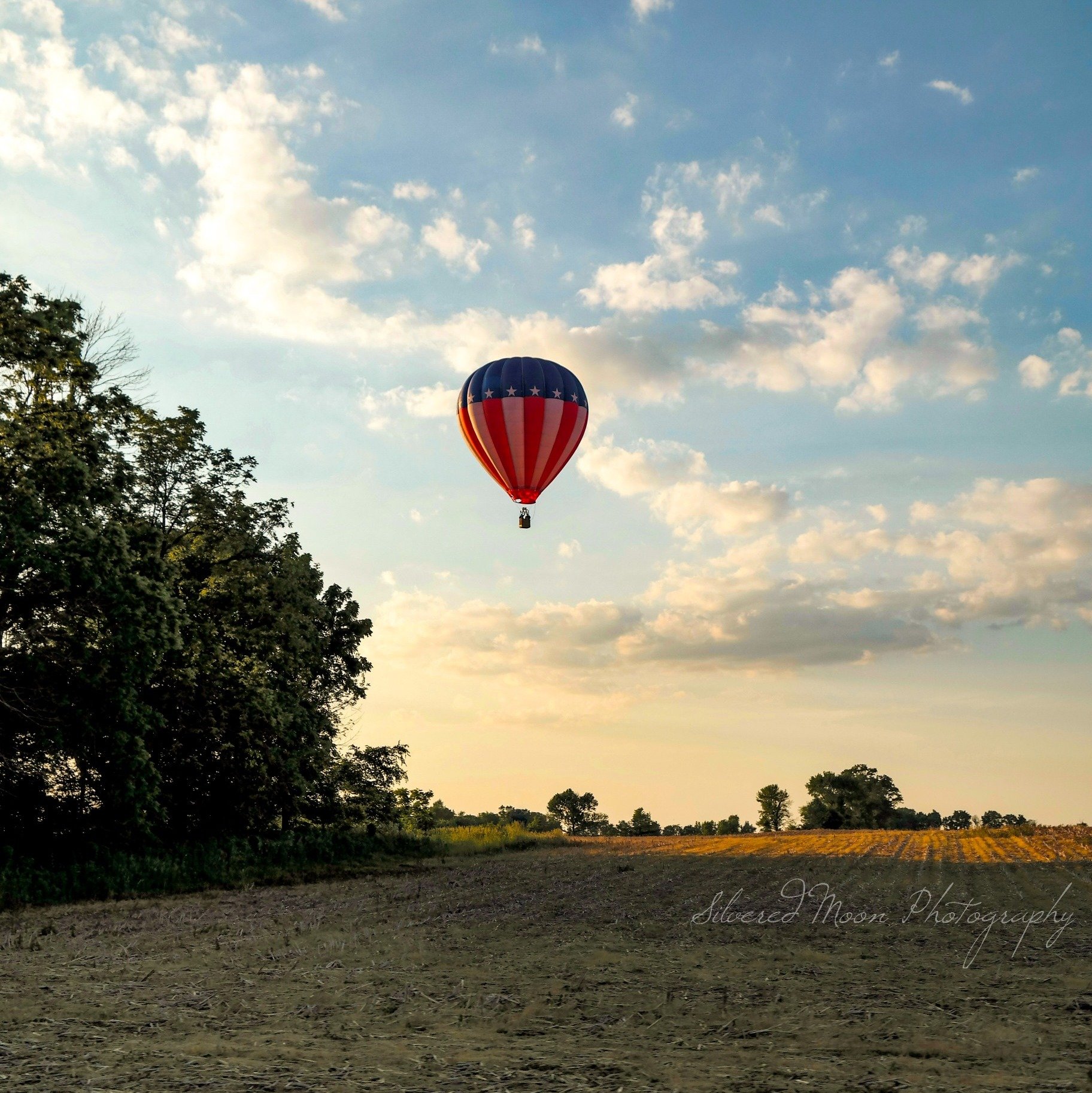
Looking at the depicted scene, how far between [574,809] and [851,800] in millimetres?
33478

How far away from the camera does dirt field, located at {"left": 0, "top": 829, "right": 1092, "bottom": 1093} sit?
7.95 meters

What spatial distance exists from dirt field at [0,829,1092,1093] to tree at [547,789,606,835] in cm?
9930

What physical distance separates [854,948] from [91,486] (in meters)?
21.7

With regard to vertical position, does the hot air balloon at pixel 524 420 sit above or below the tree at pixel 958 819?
above

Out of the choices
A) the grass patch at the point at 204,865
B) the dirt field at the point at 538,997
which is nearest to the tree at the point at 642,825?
the grass patch at the point at 204,865

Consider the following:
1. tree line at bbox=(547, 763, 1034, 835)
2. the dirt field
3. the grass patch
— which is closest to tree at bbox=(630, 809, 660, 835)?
tree line at bbox=(547, 763, 1034, 835)

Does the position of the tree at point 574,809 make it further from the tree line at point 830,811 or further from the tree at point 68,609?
the tree at point 68,609

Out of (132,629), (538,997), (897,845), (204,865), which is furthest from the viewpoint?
(897,845)

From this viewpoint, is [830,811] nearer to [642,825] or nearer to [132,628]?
[642,825]

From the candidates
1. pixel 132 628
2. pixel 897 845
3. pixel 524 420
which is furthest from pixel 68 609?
pixel 897 845

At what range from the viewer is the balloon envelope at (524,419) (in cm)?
3133

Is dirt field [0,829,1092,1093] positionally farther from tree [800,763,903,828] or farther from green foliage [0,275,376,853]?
tree [800,763,903,828]

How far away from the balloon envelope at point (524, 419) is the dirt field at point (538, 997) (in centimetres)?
1434

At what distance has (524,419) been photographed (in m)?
31.3
